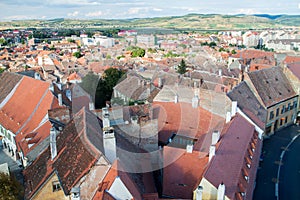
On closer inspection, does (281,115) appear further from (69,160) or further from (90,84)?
(69,160)

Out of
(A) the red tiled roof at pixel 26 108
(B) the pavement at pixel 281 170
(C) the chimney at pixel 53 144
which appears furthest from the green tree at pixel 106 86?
(B) the pavement at pixel 281 170

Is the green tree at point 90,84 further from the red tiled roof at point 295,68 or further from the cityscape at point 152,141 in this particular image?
the red tiled roof at point 295,68

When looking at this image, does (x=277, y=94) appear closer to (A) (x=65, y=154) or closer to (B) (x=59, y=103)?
(B) (x=59, y=103)

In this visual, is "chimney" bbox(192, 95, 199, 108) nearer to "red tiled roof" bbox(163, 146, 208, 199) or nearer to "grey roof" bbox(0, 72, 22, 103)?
"red tiled roof" bbox(163, 146, 208, 199)

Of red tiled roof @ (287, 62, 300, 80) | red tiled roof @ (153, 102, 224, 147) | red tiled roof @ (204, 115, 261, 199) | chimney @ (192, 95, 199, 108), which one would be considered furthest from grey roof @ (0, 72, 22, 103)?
red tiled roof @ (287, 62, 300, 80)

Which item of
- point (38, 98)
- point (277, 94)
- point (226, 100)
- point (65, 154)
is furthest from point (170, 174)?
point (277, 94)

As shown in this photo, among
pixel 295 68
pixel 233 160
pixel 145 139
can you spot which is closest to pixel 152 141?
pixel 145 139
